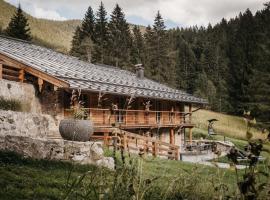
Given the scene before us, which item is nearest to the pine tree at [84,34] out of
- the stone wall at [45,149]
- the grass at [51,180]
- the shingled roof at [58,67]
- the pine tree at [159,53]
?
the pine tree at [159,53]

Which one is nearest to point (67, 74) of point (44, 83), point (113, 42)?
point (44, 83)

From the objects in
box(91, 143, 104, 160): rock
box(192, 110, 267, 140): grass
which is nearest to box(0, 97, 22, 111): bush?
box(91, 143, 104, 160): rock

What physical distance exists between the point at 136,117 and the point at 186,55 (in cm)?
5271

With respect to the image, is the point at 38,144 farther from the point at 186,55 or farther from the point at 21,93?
the point at 186,55

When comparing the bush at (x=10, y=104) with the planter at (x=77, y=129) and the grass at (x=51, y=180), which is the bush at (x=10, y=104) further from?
the grass at (x=51, y=180)

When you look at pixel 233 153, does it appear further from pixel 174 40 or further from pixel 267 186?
pixel 174 40

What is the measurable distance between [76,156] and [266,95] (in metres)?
31.0

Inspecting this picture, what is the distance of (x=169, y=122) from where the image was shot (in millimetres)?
31000

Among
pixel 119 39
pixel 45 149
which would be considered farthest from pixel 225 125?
pixel 45 149

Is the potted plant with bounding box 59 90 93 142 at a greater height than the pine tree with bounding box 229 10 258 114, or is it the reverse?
the pine tree with bounding box 229 10 258 114

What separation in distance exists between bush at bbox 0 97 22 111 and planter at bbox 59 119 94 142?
2705 mm

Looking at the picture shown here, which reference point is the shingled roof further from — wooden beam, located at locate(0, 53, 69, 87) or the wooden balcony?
the wooden balcony

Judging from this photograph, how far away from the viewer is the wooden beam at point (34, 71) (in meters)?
18.3

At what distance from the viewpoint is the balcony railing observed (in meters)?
22.7
